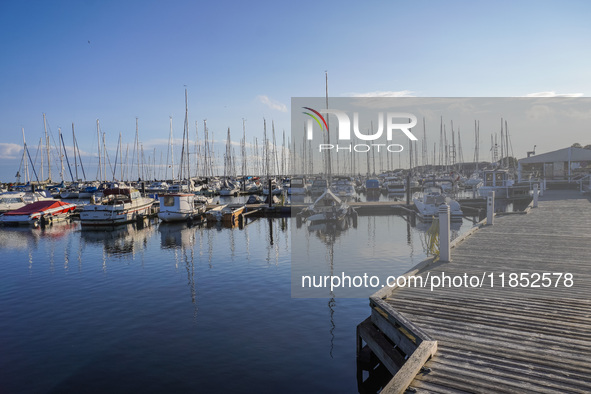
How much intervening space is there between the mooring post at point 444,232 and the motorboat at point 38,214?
42.6 meters

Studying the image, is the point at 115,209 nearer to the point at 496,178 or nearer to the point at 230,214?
the point at 230,214

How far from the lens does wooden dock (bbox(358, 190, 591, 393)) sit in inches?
246

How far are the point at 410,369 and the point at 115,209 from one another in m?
40.8

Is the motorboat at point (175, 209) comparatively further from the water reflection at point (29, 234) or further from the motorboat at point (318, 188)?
the motorboat at point (318, 188)

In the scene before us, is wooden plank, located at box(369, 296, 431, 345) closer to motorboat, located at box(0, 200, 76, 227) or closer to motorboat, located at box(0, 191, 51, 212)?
motorboat, located at box(0, 200, 76, 227)

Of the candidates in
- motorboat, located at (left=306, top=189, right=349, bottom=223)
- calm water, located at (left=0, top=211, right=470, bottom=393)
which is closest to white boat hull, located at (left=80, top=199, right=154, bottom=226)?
calm water, located at (left=0, top=211, right=470, bottom=393)

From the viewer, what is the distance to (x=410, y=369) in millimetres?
6445

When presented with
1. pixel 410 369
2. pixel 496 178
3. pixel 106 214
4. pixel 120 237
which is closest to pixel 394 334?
pixel 410 369

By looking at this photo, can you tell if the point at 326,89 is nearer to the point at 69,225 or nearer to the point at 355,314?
the point at 69,225

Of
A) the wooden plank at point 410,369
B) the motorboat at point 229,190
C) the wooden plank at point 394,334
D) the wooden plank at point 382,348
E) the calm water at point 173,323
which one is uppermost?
the motorboat at point 229,190

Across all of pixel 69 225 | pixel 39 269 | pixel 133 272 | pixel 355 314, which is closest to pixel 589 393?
pixel 355 314

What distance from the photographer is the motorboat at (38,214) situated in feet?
144

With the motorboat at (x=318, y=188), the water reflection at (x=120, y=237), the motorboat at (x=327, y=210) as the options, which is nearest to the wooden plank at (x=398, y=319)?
the water reflection at (x=120, y=237)

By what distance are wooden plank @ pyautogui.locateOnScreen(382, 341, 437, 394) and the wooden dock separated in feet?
0.05
